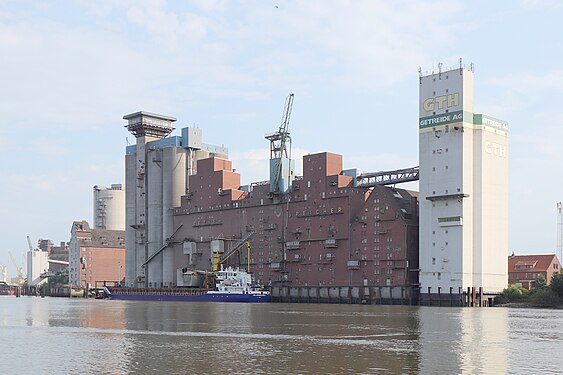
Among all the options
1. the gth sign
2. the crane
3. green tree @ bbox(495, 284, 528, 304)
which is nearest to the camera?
the gth sign

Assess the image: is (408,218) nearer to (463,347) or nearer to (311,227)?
(311,227)

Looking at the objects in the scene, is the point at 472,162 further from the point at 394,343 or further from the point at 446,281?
the point at 394,343

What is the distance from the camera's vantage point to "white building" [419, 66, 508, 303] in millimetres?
145125

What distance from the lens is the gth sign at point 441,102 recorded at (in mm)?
146125

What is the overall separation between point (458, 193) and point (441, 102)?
18.1 m

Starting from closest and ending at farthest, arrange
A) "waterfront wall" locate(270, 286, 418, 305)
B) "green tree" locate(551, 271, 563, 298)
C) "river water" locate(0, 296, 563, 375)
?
"river water" locate(0, 296, 563, 375)
"green tree" locate(551, 271, 563, 298)
"waterfront wall" locate(270, 286, 418, 305)

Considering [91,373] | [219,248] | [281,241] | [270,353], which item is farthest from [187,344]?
[219,248]

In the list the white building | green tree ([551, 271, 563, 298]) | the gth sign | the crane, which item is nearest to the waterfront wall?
the white building

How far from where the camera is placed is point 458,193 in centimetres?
14450

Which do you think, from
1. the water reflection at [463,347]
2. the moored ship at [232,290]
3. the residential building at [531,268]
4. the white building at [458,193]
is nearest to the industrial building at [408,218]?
the white building at [458,193]

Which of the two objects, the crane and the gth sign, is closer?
the gth sign

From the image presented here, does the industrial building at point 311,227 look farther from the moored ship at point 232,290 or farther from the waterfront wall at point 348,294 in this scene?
the moored ship at point 232,290

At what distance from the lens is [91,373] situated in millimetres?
42375

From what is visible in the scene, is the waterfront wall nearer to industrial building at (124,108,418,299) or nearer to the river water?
industrial building at (124,108,418,299)
